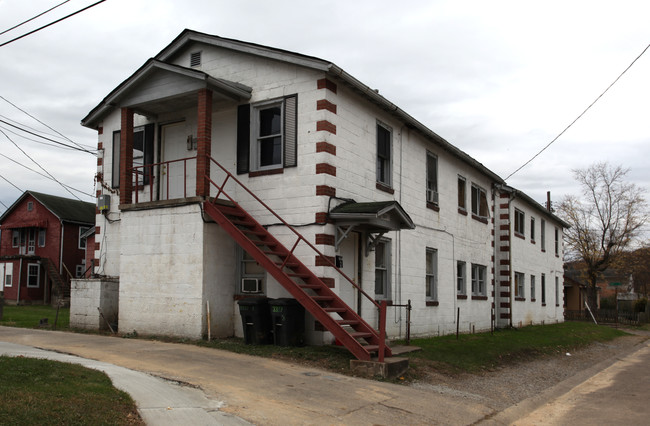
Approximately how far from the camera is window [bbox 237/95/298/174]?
1416cm

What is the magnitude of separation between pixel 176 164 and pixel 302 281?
223 inches

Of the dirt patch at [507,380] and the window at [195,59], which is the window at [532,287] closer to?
the dirt patch at [507,380]

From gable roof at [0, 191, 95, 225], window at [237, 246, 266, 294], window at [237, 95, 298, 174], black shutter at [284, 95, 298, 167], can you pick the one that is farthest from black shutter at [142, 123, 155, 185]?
gable roof at [0, 191, 95, 225]

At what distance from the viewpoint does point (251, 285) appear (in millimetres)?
13938

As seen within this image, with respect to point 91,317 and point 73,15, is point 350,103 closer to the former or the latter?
point 73,15

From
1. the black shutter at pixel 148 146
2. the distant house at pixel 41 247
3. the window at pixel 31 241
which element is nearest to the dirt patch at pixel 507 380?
the black shutter at pixel 148 146

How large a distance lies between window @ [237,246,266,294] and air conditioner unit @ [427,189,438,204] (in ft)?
23.3

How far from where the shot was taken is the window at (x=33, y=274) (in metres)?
39.9

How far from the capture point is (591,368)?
637 inches

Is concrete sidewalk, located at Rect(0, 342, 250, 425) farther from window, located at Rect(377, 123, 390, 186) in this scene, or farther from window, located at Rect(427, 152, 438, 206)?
window, located at Rect(427, 152, 438, 206)

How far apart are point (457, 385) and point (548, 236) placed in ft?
87.6

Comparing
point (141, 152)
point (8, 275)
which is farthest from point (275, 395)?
point (8, 275)

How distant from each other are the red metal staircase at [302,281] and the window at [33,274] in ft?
104

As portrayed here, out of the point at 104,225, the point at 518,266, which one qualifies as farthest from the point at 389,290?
the point at 518,266
